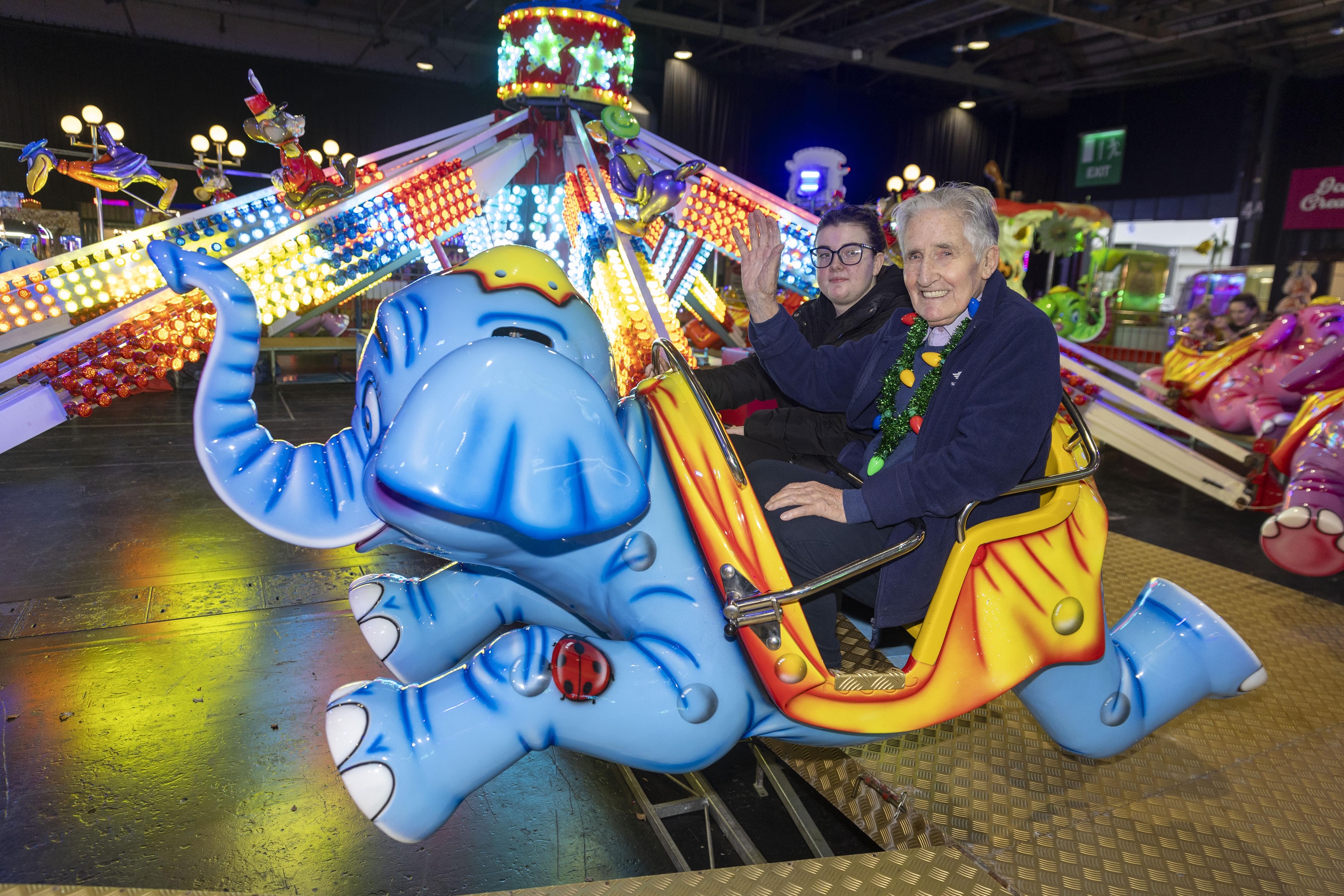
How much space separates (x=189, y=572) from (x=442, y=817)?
7.95 feet

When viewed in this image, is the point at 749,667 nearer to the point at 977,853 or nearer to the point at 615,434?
the point at 615,434

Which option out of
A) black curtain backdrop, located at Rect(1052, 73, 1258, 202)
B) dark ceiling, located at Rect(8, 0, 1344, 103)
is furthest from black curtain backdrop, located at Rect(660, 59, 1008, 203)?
black curtain backdrop, located at Rect(1052, 73, 1258, 202)

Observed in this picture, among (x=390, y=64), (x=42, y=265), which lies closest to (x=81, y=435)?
(x=42, y=265)

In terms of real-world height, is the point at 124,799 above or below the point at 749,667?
below

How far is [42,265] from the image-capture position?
291 cm

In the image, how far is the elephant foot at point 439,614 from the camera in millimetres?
1497

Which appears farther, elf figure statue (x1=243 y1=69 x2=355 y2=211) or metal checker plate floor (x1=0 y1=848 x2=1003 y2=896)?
elf figure statue (x1=243 y1=69 x2=355 y2=211)

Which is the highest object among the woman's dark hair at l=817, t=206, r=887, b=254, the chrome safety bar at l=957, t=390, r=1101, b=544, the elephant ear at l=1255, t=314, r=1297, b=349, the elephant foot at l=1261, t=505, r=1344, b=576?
the woman's dark hair at l=817, t=206, r=887, b=254

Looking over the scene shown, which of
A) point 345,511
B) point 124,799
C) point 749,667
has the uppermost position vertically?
point 345,511

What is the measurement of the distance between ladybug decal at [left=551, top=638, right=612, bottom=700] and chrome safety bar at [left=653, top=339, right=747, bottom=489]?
33cm

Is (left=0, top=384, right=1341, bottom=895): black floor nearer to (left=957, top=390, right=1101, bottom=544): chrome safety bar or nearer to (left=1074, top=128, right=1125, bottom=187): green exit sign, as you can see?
(left=957, top=390, right=1101, bottom=544): chrome safety bar

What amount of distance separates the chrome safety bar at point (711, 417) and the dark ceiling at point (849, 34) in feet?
35.5

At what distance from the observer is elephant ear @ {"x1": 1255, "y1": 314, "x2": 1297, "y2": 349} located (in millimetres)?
4824

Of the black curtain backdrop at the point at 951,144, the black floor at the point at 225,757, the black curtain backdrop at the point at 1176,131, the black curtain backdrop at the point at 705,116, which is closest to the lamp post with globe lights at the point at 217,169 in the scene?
the black floor at the point at 225,757
